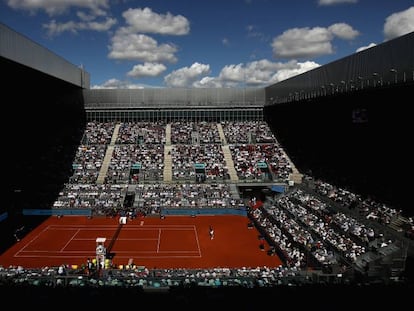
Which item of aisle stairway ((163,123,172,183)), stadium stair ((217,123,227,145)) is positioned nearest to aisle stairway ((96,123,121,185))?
aisle stairway ((163,123,172,183))

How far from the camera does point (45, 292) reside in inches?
459

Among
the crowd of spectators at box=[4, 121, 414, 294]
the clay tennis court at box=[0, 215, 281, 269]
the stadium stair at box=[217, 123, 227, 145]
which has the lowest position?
the clay tennis court at box=[0, 215, 281, 269]

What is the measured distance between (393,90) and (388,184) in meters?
9.15

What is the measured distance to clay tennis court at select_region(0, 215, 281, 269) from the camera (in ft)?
105

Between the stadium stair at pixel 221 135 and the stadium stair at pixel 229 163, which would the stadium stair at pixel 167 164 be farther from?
the stadium stair at pixel 221 135

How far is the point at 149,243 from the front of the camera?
123 ft

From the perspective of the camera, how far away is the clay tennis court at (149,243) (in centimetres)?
3216

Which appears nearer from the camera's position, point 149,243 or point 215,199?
point 149,243

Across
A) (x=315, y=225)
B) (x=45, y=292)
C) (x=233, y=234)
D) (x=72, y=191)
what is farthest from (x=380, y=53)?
(x=72, y=191)

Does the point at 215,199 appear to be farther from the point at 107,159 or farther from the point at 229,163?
the point at 107,159

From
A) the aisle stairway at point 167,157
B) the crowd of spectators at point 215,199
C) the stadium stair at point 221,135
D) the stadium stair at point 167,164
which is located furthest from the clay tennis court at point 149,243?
the stadium stair at point 221,135

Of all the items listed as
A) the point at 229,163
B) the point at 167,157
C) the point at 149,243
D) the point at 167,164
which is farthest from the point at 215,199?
the point at 149,243

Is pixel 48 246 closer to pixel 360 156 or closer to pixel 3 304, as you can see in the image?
pixel 3 304

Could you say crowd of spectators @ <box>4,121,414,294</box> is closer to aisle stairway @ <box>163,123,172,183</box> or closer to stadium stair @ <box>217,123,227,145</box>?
stadium stair @ <box>217,123,227,145</box>
